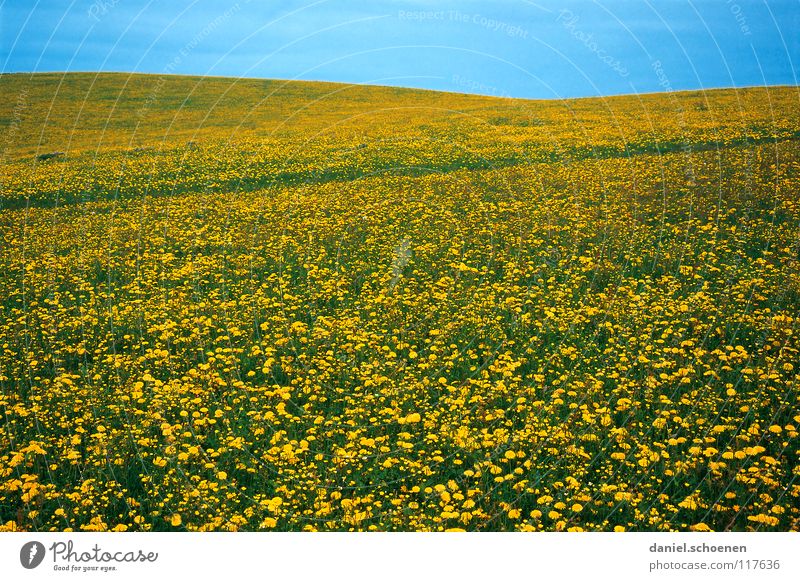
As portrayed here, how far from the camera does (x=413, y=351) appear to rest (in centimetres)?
856

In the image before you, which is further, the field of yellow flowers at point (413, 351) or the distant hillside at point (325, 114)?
the distant hillside at point (325, 114)

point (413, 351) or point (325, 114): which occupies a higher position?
point (325, 114)

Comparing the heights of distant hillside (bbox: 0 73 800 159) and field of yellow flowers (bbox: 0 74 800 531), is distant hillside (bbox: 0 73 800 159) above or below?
above

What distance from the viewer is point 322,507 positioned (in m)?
5.71

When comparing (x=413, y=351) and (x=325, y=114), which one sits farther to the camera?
(x=325, y=114)

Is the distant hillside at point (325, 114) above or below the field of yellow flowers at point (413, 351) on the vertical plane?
above

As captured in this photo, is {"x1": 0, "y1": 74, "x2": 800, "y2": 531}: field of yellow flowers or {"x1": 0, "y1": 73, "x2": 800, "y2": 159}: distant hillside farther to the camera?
{"x1": 0, "y1": 73, "x2": 800, "y2": 159}: distant hillside

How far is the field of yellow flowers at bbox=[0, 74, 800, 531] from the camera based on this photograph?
589 cm

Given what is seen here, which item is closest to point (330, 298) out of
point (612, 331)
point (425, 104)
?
point (612, 331)

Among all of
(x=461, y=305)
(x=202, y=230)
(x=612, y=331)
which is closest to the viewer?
(x=612, y=331)

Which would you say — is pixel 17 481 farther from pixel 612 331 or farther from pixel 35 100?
pixel 35 100

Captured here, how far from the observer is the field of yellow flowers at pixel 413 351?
19.3 ft

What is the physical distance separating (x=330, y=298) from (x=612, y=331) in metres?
4.58
